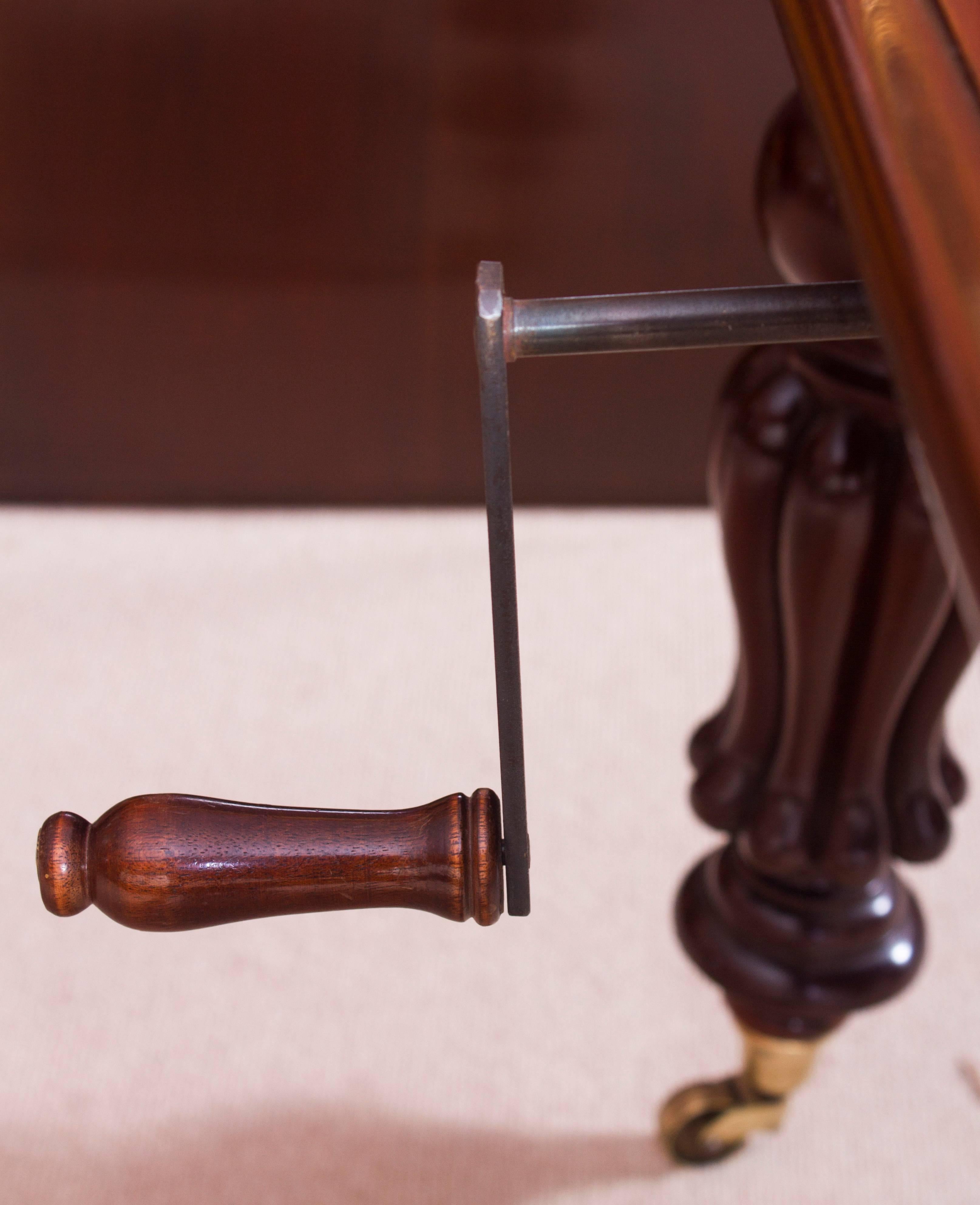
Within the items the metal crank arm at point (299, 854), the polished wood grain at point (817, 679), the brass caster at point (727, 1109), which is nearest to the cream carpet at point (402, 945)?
the brass caster at point (727, 1109)

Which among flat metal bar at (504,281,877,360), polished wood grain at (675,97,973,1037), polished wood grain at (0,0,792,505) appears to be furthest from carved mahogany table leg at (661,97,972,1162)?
polished wood grain at (0,0,792,505)

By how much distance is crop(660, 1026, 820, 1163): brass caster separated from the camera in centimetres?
59

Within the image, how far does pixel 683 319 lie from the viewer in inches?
10.0

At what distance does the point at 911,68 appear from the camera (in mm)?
217

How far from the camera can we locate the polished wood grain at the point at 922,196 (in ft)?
0.56

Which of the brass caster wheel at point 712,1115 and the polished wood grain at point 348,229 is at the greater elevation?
the polished wood grain at point 348,229

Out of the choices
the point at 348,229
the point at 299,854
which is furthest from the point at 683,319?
the point at 348,229

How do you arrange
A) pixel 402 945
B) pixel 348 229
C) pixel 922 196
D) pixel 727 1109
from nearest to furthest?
1. pixel 922 196
2. pixel 727 1109
3. pixel 402 945
4. pixel 348 229

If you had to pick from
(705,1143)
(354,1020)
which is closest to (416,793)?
(354,1020)

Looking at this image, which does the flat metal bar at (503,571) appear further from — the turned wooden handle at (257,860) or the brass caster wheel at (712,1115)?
the brass caster wheel at (712,1115)

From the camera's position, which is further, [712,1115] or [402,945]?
[402,945]

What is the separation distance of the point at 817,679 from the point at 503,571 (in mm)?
226

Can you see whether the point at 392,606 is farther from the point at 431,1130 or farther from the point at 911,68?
the point at 911,68

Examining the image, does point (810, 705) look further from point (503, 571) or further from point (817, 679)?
point (503, 571)
